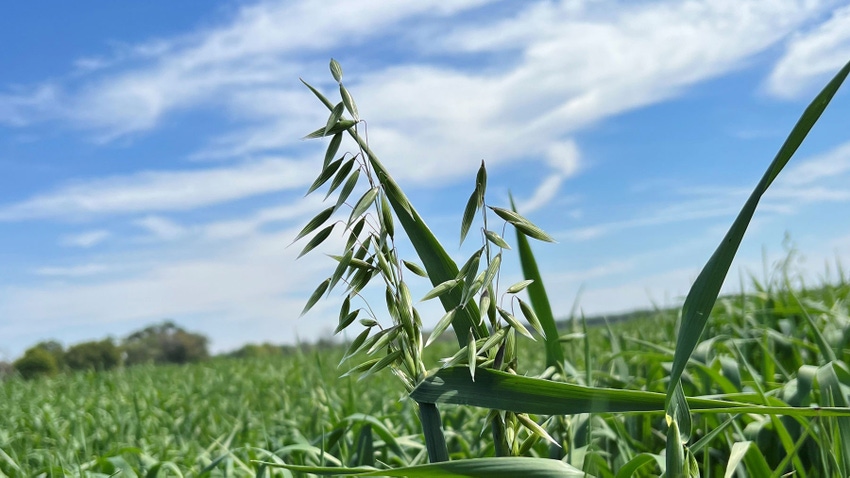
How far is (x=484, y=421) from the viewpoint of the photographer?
1066 millimetres

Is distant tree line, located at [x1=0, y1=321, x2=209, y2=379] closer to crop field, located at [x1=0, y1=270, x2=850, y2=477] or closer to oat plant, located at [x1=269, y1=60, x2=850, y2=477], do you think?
crop field, located at [x1=0, y1=270, x2=850, y2=477]

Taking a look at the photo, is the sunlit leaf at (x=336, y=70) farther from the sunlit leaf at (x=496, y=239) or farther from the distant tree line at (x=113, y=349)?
the distant tree line at (x=113, y=349)

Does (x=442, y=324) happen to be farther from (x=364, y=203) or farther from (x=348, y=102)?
(x=348, y=102)

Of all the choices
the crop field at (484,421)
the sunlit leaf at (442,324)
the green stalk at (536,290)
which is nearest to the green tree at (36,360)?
the crop field at (484,421)

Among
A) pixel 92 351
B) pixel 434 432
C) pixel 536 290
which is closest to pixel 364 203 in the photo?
pixel 434 432

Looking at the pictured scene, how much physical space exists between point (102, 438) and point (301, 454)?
5.13 feet

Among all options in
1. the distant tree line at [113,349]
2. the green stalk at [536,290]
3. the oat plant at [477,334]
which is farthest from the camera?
the distant tree line at [113,349]

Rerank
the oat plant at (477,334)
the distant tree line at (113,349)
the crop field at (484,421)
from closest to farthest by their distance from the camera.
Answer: the oat plant at (477,334) < the crop field at (484,421) < the distant tree line at (113,349)

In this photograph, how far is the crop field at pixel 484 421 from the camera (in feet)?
5.11

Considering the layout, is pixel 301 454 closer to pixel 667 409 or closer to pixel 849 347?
pixel 667 409

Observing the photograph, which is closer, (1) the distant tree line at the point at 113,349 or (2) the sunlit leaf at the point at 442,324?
(2) the sunlit leaf at the point at 442,324

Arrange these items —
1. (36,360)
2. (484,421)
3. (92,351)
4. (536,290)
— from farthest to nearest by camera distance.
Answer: (92,351), (36,360), (536,290), (484,421)

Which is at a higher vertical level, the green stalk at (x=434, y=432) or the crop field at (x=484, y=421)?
the green stalk at (x=434, y=432)

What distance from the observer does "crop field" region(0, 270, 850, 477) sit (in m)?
1.56
